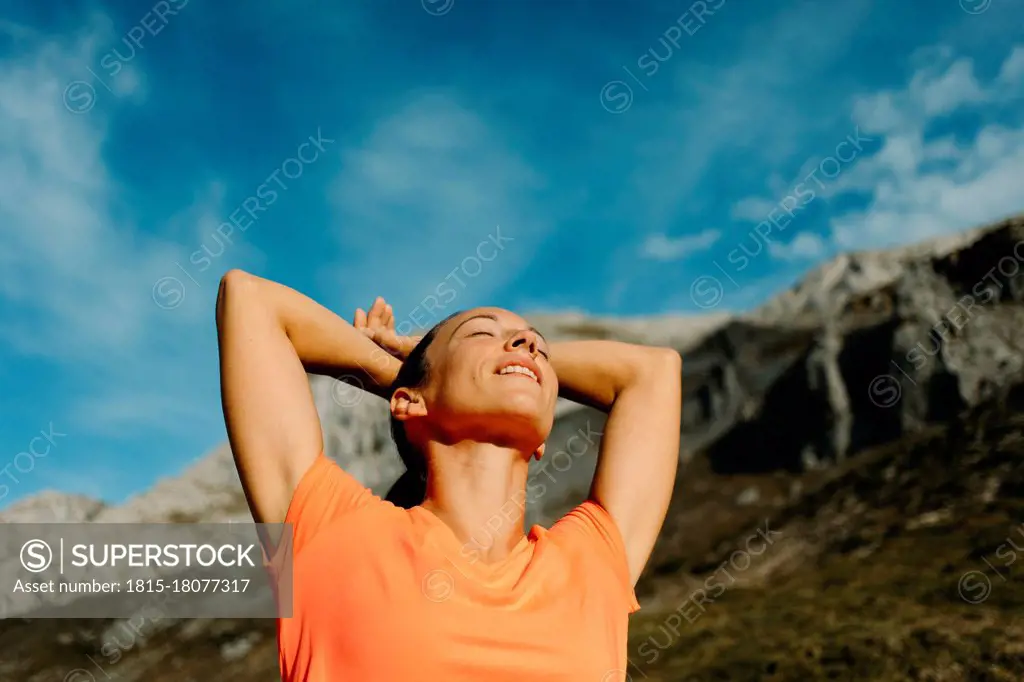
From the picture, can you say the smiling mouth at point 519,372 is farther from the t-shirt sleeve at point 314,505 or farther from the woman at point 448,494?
the t-shirt sleeve at point 314,505

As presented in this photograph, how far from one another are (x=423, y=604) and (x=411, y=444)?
2.81ft

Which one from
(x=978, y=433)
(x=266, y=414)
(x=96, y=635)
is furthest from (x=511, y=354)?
(x=96, y=635)

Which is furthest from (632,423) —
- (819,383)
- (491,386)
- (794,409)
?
(794,409)

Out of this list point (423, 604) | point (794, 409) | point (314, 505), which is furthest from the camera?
point (794, 409)

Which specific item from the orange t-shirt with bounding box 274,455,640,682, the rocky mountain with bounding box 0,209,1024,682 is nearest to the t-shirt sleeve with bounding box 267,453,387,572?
the orange t-shirt with bounding box 274,455,640,682

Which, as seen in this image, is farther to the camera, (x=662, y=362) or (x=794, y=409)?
(x=794, y=409)

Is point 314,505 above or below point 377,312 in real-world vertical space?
below

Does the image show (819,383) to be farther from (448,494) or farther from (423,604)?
(423,604)

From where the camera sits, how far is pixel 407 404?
3221 millimetres

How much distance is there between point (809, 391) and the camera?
37875 millimetres

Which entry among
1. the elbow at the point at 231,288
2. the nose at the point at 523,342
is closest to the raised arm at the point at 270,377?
the elbow at the point at 231,288

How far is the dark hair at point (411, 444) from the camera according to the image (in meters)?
3.34

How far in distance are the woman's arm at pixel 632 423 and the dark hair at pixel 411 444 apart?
57cm

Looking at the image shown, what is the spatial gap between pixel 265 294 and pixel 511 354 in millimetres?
971
